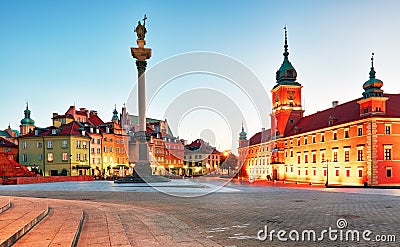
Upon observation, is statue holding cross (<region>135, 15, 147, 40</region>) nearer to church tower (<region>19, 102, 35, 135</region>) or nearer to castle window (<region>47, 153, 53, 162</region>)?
castle window (<region>47, 153, 53, 162</region>)

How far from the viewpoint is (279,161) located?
266ft

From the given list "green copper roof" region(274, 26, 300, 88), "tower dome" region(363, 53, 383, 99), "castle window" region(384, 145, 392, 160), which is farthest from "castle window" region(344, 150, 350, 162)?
"green copper roof" region(274, 26, 300, 88)

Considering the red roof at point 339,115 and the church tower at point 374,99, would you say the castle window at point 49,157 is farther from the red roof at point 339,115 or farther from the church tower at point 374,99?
the church tower at point 374,99

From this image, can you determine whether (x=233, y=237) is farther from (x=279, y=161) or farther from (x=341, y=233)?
(x=279, y=161)

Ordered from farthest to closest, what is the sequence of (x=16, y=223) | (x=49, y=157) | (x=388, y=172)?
(x=49, y=157) → (x=388, y=172) → (x=16, y=223)

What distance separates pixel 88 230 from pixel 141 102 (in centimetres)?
3224

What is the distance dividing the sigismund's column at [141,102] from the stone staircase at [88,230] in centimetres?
2824

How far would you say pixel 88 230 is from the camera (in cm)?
954

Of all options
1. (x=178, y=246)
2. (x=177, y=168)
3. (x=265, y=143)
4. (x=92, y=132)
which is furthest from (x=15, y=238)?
(x=177, y=168)

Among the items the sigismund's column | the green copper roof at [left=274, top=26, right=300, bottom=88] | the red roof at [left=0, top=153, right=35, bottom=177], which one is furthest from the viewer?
the green copper roof at [left=274, top=26, right=300, bottom=88]

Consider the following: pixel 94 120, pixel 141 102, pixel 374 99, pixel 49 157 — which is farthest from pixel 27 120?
pixel 374 99

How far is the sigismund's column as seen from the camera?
4044 cm

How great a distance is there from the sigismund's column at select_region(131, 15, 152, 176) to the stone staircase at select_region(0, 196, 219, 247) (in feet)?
92.6

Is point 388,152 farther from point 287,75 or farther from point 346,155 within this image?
point 287,75
